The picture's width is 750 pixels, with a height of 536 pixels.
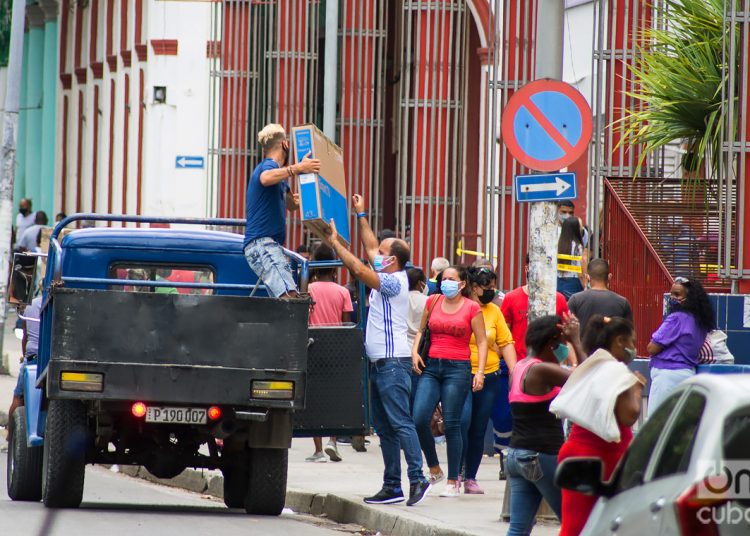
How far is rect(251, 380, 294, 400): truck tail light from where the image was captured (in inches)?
425

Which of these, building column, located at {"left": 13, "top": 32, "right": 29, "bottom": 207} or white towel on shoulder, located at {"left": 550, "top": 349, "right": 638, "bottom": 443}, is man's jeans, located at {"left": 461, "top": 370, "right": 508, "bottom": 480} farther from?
building column, located at {"left": 13, "top": 32, "right": 29, "bottom": 207}

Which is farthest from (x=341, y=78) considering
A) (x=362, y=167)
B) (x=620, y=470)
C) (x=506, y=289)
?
(x=620, y=470)

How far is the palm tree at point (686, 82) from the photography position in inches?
574

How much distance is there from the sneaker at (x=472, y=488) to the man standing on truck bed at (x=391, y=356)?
1.04m

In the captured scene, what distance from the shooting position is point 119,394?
1059 centimetres

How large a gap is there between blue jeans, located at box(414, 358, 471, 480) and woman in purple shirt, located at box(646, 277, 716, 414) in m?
1.65

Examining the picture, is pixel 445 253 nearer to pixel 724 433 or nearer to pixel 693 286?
pixel 693 286

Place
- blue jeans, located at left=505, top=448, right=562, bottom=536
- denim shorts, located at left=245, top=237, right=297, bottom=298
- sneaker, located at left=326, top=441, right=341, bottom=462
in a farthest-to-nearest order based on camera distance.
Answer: sneaker, located at left=326, top=441, right=341, bottom=462 < denim shorts, located at left=245, top=237, right=297, bottom=298 < blue jeans, located at left=505, top=448, right=562, bottom=536

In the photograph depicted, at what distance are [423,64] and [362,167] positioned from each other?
2.90 m

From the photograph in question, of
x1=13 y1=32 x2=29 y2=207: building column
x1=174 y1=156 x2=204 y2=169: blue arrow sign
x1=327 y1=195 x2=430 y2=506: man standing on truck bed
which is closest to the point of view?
x1=327 y1=195 x2=430 y2=506: man standing on truck bed

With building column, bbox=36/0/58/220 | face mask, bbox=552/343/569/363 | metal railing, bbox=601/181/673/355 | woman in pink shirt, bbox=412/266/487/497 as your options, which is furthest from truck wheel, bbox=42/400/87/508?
building column, bbox=36/0/58/220

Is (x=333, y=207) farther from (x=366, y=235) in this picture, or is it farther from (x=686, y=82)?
(x=686, y=82)

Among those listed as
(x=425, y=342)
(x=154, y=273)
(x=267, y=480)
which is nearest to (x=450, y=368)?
(x=425, y=342)

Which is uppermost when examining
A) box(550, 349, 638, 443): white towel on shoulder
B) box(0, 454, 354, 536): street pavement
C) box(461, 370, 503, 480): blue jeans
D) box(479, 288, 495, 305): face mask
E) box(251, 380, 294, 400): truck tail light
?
box(479, 288, 495, 305): face mask
